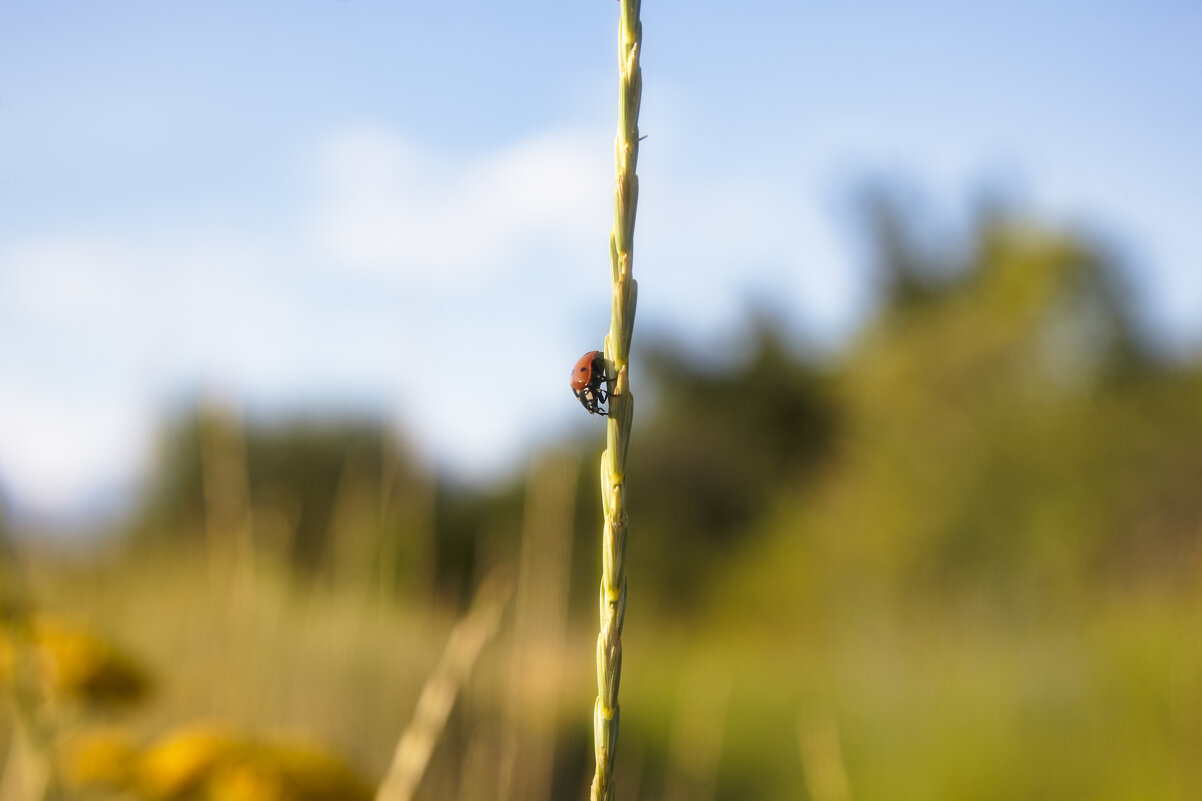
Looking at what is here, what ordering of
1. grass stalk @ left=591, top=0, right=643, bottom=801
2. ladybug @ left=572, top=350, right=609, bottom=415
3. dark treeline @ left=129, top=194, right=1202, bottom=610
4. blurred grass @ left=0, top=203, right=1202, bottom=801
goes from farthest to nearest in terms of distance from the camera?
1. dark treeline @ left=129, top=194, right=1202, bottom=610
2. blurred grass @ left=0, top=203, right=1202, bottom=801
3. ladybug @ left=572, top=350, right=609, bottom=415
4. grass stalk @ left=591, top=0, right=643, bottom=801

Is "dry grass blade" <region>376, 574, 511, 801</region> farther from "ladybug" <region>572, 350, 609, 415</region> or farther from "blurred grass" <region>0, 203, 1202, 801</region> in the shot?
"blurred grass" <region>0, 203, 1202, 801</region>

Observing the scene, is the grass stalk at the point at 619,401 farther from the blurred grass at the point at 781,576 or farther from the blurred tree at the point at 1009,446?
the blurred tree at the point at 1009,446

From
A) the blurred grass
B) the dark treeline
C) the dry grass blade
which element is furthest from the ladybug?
the dark treeline

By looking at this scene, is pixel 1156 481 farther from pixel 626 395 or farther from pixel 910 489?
pixel 626 395

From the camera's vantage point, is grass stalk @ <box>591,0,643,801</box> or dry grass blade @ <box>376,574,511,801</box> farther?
dry grass blade @ <box>376,574,511,801</box>

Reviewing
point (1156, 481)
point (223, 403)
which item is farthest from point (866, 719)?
point (223, 403)

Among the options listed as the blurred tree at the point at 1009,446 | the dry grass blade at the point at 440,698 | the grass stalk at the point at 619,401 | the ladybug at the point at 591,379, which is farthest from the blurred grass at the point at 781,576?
the grass stalk at the point at 619,401
